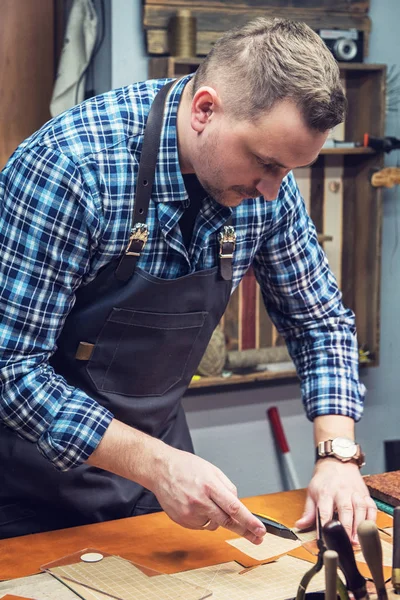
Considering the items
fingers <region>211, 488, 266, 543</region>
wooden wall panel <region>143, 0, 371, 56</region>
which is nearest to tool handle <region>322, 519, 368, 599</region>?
fingers <region>211, 488, 266, 543</region>

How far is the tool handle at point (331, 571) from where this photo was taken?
0.94 meters

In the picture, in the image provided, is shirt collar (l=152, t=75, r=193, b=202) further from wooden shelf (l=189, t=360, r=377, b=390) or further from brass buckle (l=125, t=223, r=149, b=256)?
wooden shelf (l=189, t=360, r=377, b=390)

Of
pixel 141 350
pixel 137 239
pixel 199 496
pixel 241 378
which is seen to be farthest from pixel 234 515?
pixel 241 378

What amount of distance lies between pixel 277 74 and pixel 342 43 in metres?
1.96

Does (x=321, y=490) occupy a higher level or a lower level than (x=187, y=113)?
lower

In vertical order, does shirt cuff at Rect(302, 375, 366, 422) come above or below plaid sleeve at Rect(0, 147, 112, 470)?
below

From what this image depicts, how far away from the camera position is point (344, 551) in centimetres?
104

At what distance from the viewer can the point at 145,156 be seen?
5.07 feet

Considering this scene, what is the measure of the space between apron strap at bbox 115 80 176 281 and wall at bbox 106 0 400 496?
176 cm

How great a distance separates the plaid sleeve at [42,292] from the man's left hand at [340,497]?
0.43 meters

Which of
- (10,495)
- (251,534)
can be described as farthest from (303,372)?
(10,495)

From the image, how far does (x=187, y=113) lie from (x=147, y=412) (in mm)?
602

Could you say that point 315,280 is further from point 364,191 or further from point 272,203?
point 364,191

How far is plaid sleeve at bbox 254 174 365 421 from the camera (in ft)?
5.82
